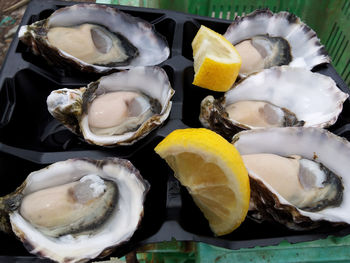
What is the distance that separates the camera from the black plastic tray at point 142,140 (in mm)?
746

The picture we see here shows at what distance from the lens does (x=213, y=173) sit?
2.30ft

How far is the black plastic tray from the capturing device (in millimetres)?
746

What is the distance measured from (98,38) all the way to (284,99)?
69 cm

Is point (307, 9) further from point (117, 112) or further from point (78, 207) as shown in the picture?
point (78, 207)

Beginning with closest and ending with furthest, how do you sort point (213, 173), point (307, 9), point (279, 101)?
1. point (213, 173)
2. point (279, 101)
3. point (307, 9)

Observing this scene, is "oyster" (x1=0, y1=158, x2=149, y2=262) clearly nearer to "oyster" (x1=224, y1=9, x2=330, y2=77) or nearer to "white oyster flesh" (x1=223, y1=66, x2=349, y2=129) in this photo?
"white oyster flesh" (x1=223, y1=66, x2=349, y2=129)

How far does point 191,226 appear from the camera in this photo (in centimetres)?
78

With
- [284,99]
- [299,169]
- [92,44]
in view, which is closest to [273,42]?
[284,99]

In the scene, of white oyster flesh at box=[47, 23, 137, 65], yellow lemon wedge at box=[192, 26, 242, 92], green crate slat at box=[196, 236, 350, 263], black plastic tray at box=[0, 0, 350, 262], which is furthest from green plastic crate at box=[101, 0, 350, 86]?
green crate slat at box=[196, 236, 350, 263]

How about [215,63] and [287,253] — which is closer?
[287,253]

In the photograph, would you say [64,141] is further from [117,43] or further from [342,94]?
[342,94]

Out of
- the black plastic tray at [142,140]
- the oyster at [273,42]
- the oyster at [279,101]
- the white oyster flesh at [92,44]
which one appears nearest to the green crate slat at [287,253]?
the black plastic tray at [142,140]

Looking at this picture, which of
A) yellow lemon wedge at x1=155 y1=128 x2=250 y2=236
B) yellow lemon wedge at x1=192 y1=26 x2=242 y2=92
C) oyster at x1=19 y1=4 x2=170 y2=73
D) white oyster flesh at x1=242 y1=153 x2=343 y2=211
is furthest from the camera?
oyster at x1=19 y1=4 x2=170 y2=73

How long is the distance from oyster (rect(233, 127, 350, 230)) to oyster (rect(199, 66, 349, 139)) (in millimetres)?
100
